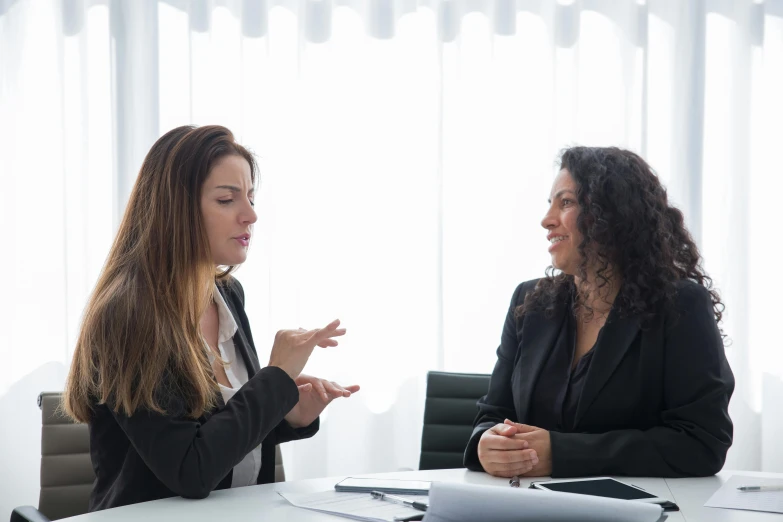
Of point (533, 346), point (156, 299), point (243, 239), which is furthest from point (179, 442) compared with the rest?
point (533, 346)

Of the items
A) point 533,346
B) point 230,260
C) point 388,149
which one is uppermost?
point 388,149

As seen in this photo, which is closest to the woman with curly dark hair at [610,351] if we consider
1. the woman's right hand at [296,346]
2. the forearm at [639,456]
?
the forearm at [639,456]

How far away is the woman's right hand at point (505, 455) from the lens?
5.80ft

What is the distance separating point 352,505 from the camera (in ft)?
4.93

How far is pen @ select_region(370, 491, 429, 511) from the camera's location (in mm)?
1439

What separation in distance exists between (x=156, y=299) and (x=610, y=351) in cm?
114

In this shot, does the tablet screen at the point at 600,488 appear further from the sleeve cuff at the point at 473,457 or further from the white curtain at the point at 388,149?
the white curtain at the point at 388,149

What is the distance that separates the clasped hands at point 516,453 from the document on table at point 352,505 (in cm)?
30

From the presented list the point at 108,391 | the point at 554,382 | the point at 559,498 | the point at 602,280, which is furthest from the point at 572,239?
the point at 108,391

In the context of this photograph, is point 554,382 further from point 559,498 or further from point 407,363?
point 407,363

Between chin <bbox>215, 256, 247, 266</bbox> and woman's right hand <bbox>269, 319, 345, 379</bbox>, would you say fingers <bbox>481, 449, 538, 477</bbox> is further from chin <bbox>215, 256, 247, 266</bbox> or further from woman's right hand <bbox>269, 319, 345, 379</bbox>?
chin <bbox>215, 256, 247, 266</bbox>

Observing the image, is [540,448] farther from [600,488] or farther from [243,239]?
[243,239]

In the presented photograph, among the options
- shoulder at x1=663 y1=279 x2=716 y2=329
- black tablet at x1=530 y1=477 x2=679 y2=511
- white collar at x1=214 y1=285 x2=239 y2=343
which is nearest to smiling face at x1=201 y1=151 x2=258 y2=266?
white collar at x1=214 y1=285 x2=239 y2=343

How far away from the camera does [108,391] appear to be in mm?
1545
